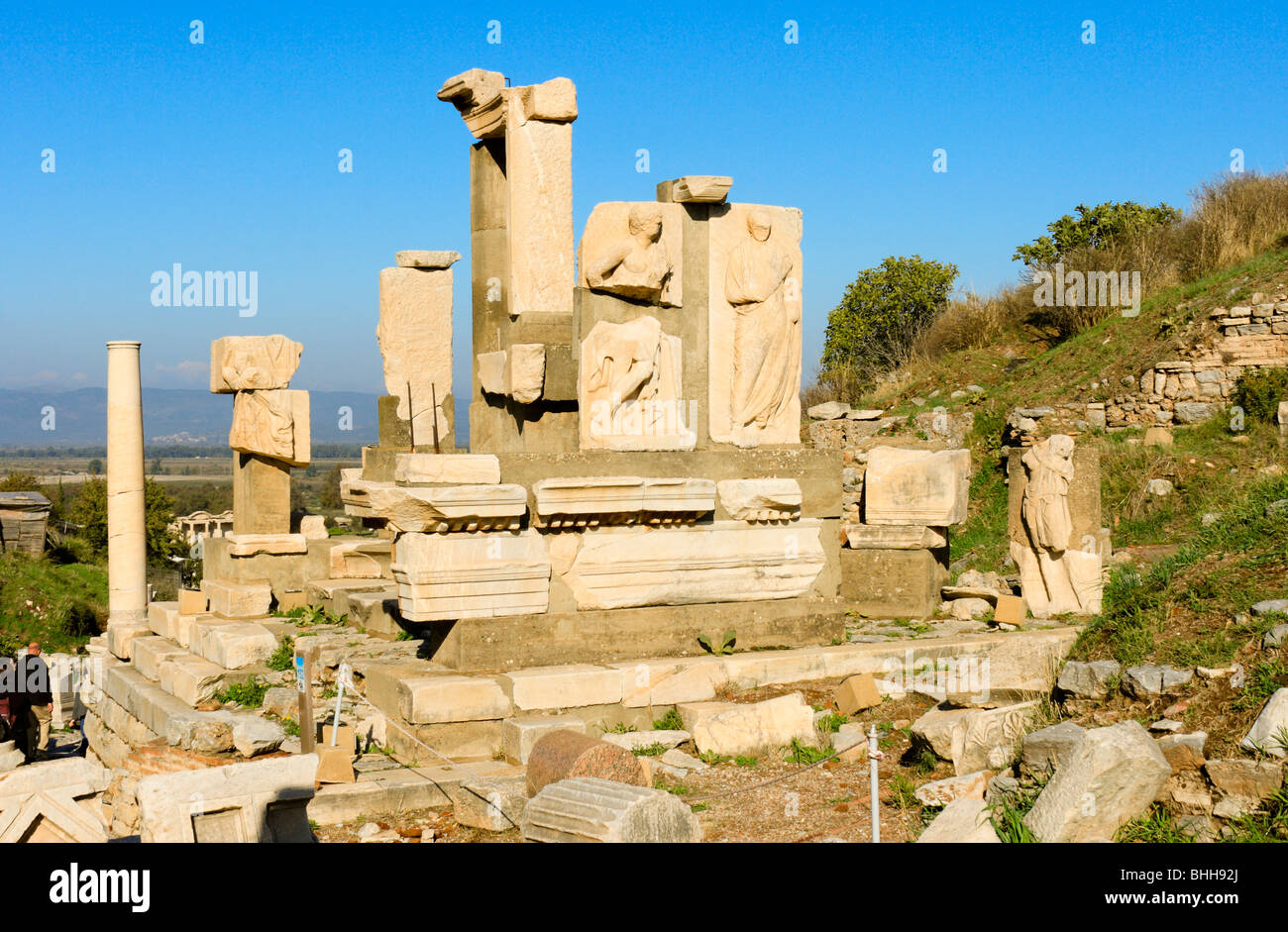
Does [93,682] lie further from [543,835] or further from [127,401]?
[543,835]

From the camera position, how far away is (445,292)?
1441 centimetres

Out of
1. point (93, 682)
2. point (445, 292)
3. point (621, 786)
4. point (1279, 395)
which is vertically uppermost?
point (445, 292)

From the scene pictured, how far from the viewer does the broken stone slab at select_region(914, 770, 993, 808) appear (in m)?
5.58

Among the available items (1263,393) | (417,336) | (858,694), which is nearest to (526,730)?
(858,694)

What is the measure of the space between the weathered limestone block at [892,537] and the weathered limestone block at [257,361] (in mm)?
6956

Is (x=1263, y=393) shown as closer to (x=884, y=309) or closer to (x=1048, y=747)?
(x=884, y=309)

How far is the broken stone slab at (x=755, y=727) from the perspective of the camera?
6973 millimetres

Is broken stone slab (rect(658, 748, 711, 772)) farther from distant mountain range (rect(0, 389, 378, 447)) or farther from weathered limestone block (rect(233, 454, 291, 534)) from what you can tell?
distant mountain range (rect(0, 389, 378, 447))

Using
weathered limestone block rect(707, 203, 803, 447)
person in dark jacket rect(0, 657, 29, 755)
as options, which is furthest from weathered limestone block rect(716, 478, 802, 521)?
person in dark jacket rect(0, 657, 29, 755)

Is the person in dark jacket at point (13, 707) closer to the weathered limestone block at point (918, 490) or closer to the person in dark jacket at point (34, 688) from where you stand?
the person in dark jacket at point (34, 688)

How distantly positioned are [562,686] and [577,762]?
61.9 inches

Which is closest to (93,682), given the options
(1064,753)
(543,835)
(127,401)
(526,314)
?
(127,401)
